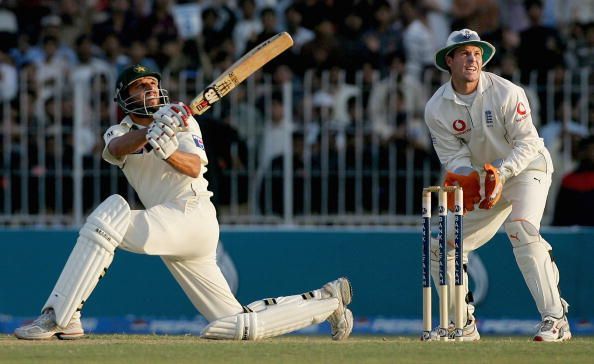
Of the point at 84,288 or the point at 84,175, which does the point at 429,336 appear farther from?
the point at 84,175

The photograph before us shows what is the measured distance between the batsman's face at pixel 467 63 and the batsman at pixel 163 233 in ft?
5.06

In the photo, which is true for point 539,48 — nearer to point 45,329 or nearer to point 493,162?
point 493,162

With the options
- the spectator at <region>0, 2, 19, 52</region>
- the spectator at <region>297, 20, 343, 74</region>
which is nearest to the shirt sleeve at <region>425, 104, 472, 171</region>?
the spectator at <region>297, 20, 343, 74</region>

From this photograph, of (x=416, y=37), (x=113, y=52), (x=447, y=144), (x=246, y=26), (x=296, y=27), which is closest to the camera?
(x=447, y=144)

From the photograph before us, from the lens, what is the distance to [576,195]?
43.7 feet

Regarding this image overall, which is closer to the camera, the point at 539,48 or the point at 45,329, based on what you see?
the point at 45,329

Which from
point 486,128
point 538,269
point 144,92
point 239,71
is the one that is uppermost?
point 239,71

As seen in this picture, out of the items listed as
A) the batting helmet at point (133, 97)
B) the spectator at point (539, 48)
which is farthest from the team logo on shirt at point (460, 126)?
the spectator at point (539, 48)

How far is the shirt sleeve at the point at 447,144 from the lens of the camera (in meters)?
9.34

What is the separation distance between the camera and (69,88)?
13492 millimetres

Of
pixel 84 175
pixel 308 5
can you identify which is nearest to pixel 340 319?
pixel 84 175

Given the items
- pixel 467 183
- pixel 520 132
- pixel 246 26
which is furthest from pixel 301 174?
A: pixel 467 183

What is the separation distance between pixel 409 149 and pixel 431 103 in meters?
3.78

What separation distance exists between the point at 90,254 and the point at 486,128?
2.75 metres
